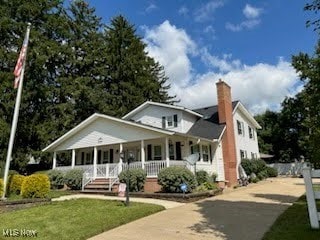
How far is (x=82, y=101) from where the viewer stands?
35.3 metres

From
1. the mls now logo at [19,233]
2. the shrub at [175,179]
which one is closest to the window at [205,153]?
the shrub at [175,179]

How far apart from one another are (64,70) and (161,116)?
15.6 meters

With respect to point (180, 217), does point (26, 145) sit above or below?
above

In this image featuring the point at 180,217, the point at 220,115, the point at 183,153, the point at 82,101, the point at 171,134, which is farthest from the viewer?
the point at 82,101

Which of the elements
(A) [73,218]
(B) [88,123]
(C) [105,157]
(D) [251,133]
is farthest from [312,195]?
(D) [251,133]

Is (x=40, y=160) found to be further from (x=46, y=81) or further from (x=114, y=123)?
(x=114, y=123)

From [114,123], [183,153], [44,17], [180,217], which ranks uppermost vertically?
[44,17]

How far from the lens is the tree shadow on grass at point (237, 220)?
807 cm

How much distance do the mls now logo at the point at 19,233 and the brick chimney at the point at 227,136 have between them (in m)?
17.5

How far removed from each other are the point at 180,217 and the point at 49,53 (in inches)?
1065

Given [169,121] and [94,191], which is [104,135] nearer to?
[94,191]

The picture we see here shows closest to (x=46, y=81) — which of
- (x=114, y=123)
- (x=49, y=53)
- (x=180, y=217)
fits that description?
(x=49, y=53)

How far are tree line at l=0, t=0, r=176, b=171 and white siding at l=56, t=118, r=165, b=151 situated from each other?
21.4 ft

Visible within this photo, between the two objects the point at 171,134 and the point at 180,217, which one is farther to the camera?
the point at 171,134
